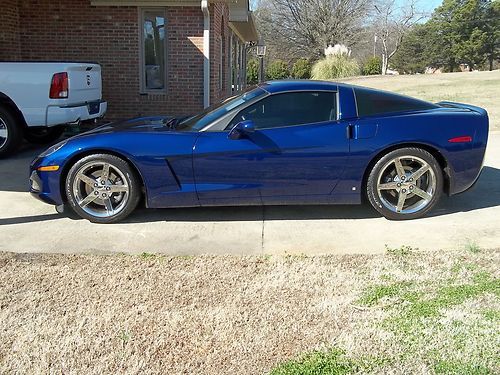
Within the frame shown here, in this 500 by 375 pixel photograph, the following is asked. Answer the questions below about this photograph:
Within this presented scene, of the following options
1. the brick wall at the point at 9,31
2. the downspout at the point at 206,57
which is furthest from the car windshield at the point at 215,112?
the brick wall at the point at 9,31

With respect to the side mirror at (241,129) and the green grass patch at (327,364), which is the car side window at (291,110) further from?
the green grass patch at (327,364)

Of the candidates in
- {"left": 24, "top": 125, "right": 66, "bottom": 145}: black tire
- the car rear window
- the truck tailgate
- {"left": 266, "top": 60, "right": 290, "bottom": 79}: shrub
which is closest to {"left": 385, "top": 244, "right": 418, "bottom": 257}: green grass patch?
the car rear window

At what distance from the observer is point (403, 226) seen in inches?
202

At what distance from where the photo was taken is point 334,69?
33.3 m

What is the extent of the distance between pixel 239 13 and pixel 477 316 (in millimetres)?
13300

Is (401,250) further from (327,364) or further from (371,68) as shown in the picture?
(371,68)

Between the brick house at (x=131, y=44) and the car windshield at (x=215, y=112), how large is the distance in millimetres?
5402

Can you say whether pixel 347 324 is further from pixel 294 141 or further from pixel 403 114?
pixel 403 114

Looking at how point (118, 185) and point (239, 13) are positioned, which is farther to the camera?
point (239, 13)

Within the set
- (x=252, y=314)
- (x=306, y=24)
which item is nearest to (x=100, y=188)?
(x=252, y=314)

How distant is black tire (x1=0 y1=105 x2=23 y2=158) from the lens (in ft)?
26.1

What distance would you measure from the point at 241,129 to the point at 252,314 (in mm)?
2034

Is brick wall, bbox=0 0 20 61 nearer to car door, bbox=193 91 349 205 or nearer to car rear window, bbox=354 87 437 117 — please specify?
car door, bbox=193 91 349 205

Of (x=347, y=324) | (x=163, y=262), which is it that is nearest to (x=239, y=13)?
(x=163, y=262)
